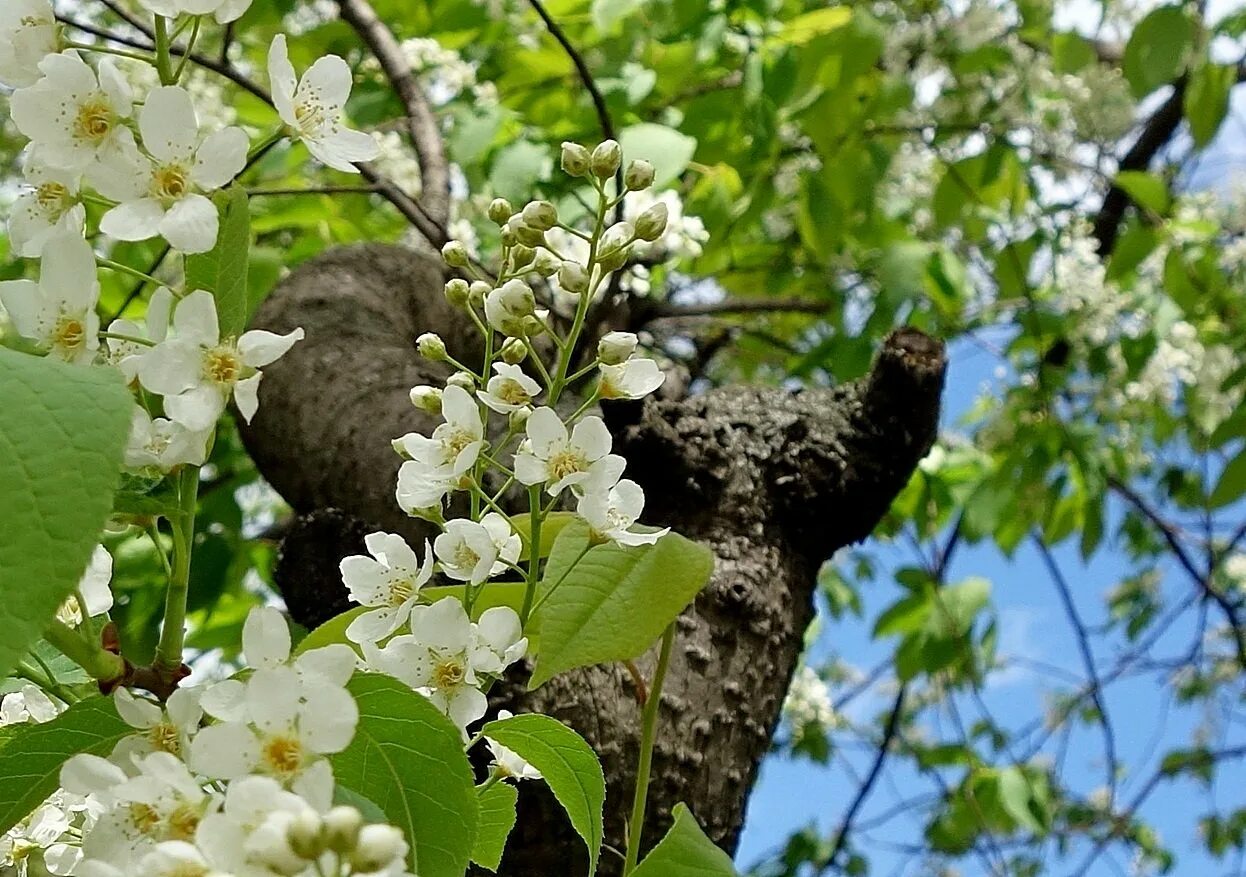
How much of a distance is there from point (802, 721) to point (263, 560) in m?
1.18

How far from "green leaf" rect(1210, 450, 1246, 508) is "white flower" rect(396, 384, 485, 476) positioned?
1648 millimetres

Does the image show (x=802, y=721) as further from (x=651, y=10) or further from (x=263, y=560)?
(x=651, y=10)

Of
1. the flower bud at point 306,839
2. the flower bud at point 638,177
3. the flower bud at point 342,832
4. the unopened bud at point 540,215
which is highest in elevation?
the flower bud at point 638,177

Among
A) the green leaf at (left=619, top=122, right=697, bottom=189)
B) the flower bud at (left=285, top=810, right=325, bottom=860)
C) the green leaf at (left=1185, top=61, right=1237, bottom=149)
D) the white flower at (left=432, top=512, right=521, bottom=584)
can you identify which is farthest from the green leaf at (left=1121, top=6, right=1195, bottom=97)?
the flower bud at (left=285, top=810, right=325, bottom=860)

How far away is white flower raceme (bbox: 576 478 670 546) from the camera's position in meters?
0.52

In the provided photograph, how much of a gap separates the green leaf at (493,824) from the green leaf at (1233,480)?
164 centimetres

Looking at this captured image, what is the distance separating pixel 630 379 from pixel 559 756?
0.18 metres

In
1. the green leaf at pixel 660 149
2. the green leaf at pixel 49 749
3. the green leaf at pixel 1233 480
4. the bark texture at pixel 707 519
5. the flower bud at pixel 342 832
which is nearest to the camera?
the flower bud at pixel 342 832

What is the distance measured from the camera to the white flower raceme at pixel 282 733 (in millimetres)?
362

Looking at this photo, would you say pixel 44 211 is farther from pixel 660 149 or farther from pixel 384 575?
pixel 660 149

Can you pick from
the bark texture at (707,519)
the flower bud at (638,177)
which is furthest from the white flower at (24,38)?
the bark texture at (707,519)

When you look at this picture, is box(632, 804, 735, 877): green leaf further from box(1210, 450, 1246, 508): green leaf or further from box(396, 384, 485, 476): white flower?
box(1210, 450, 1246, 508): green leaf

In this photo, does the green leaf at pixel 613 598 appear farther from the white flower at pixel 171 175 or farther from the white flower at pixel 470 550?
the white flower at pixel 171 175

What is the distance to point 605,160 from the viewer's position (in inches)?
21.6
